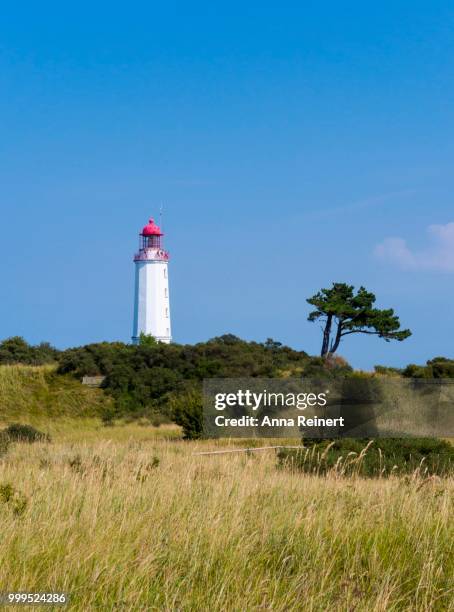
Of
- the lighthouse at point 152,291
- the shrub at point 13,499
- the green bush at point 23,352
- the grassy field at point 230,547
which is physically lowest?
the grassy field at point 230,547

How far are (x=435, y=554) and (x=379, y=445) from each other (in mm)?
13040

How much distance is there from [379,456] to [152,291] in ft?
137

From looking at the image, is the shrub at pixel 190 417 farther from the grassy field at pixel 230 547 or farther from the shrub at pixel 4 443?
the grassy field at pixel 230 547

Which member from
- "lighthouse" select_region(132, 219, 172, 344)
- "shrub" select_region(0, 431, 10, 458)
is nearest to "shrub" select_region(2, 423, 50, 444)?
"shrub" select_region(0, 431, 10, 458)

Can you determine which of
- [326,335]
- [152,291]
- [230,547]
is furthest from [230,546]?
[152,291]

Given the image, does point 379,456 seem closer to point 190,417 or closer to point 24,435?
point 190,417

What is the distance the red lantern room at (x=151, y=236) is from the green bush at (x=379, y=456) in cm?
3975

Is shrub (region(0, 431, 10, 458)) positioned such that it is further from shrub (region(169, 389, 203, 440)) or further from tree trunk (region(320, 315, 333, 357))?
tree trunk (region(320, 315, 333, 357))

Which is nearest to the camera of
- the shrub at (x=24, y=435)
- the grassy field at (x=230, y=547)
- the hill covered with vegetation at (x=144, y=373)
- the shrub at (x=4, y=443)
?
the grassy field at (x=230, y=547)

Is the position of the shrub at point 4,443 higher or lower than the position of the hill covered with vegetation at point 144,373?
lower

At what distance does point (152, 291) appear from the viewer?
5791 cm

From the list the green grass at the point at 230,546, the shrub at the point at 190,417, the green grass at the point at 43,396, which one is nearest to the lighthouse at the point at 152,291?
the green grass at the point at 43,396

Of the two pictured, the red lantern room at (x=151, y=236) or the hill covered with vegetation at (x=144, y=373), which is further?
the red lantern room at (x=151, y=236)

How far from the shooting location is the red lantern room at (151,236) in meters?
59.1
